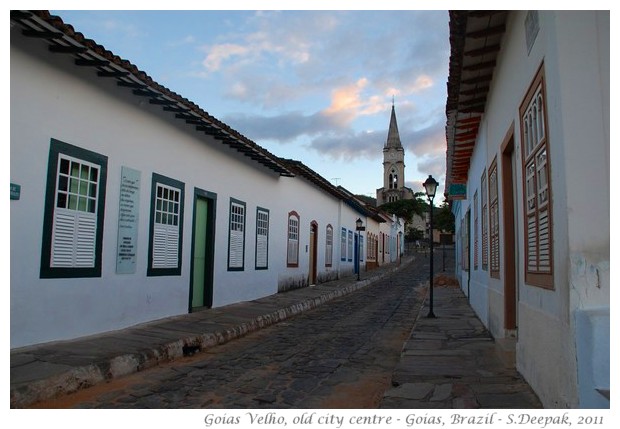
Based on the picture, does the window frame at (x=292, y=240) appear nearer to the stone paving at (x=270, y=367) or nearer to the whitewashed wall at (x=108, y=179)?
→ the whitewashed wall at (x=108, y=179)

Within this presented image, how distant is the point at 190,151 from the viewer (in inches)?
405

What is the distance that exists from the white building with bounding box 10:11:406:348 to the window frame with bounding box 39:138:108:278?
0.01 m

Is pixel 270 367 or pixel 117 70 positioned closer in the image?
pixel 270 367

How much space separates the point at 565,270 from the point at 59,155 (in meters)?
5.95

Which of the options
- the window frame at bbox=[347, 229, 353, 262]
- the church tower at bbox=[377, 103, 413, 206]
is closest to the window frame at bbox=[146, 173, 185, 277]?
the window frame at bbox=[347, 229, 353, 262]

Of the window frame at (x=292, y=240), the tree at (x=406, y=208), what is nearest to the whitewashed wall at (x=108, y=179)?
the window frame at (x=292, y=240)

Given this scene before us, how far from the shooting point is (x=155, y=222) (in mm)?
9055

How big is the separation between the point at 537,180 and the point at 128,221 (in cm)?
610

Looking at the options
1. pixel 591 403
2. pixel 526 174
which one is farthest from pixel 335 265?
pixel 591 403

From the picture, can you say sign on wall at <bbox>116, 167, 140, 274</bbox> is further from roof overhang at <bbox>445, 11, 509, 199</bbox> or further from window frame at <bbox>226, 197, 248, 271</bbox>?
roof overhang at <bbox>445, 11, 509, 199</bbox>

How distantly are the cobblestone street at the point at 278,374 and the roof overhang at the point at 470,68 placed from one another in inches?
153

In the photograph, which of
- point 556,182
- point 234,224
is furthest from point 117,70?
point 556,182

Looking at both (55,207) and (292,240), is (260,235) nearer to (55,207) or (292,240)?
(292,240)

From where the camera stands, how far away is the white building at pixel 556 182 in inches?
135
